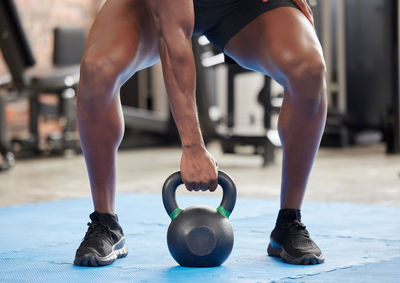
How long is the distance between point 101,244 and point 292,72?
2.14 feet

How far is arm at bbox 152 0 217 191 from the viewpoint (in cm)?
144

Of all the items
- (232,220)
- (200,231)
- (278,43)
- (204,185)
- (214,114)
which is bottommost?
(214,114)

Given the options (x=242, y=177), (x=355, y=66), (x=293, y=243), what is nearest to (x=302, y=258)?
(x=293, y=243)

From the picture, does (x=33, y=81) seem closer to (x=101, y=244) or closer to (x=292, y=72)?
(x=101, y=244)

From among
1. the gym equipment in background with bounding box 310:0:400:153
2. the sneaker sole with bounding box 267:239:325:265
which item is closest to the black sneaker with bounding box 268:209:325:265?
the sneaker sole with bounding box 267:239:325:265

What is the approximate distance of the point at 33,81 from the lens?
17.4 feet

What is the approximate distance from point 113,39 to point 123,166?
136 inches

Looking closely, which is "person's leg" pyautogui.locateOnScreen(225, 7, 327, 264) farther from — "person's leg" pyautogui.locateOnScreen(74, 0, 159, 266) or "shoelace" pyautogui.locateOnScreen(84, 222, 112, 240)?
"shoelace" pyautogui.locateOnScreen(84, 222, 112, 240)

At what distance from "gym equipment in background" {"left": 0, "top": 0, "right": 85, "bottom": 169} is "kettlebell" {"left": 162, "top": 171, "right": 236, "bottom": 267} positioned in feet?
10.9

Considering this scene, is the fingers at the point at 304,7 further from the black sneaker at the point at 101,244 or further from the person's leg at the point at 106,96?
the black sneaker at the point at 101,244

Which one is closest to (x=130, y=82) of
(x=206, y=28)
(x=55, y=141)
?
(x=55, y=141)

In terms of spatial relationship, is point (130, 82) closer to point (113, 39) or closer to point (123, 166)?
point (123, 166)

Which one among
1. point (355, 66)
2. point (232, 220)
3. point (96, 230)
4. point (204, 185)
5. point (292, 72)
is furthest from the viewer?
point (355, 66)

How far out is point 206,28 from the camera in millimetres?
1671
